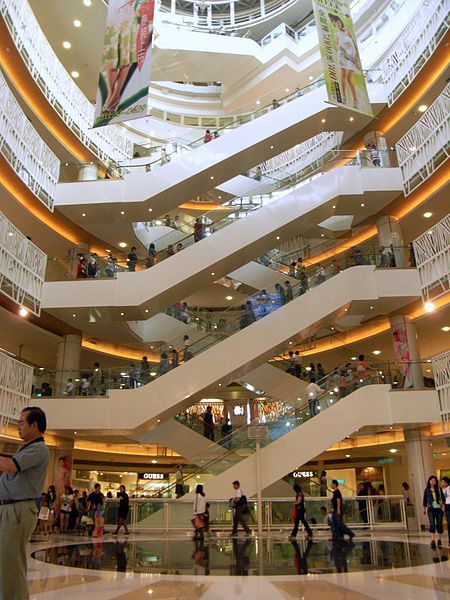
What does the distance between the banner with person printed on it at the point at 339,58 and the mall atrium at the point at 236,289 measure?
0.07 metres

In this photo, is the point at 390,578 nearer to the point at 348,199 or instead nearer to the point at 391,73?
the point at 348,199

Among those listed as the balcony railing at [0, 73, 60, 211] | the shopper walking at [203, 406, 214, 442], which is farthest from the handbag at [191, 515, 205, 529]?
the balcony railing at [0, 73, 60, 211]

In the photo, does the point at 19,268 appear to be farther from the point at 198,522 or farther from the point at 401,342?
the point at 401,342

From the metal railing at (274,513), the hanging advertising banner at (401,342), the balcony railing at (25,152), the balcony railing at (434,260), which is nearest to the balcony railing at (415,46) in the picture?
the balcony railing at (434,260)

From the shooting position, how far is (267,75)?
2775 cm

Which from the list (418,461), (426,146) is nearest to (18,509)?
(418,461)

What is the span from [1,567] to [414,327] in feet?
57.0

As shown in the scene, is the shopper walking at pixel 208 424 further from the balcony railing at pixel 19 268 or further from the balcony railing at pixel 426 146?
the balcony railing at pixel 426 146

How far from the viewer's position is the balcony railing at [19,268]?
12734mm

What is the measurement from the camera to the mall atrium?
13.8m

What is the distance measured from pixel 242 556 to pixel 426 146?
13039 millimetres

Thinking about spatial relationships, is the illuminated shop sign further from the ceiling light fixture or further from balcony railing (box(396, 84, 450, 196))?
balcony railing (box(396, 84, 450, 196))

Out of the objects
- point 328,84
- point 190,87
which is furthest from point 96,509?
point 190,87

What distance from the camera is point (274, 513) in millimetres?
14094
